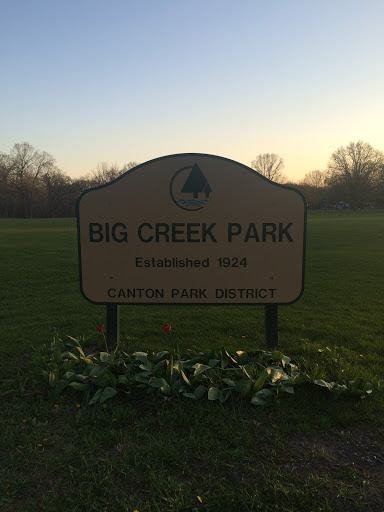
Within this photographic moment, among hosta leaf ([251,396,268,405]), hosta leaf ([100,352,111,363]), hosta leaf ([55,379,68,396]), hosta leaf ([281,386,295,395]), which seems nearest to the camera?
hosta leaf ([251,396,268,405])

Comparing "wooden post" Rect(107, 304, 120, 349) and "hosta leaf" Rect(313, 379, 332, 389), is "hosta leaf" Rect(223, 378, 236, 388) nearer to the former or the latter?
"hosta leaf" Rect(313, 379, 332, 389)

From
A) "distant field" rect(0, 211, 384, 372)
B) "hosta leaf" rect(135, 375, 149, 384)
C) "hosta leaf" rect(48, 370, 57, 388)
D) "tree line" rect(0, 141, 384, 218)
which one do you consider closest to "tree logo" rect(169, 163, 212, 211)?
"distant field" rect(0, 211, 384, 372)

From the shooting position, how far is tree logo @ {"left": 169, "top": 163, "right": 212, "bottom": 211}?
13.1 feet

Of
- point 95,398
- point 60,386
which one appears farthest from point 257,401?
point 60,386

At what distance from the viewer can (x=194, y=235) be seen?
402 cm

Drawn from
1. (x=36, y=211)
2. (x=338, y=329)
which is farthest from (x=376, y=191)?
(x=338, y=329)

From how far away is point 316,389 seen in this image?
126 inches

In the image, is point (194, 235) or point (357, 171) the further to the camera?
point (357, 171)

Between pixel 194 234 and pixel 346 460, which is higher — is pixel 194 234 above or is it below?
above

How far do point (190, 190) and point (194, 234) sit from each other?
478 millimetres

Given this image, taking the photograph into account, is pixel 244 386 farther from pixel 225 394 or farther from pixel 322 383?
pixel 322 383

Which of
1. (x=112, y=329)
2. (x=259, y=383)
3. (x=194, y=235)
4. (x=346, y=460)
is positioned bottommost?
(x=346, y=460)

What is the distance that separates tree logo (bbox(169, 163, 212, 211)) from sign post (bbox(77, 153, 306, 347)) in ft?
0.04

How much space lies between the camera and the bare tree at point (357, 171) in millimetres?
84812
